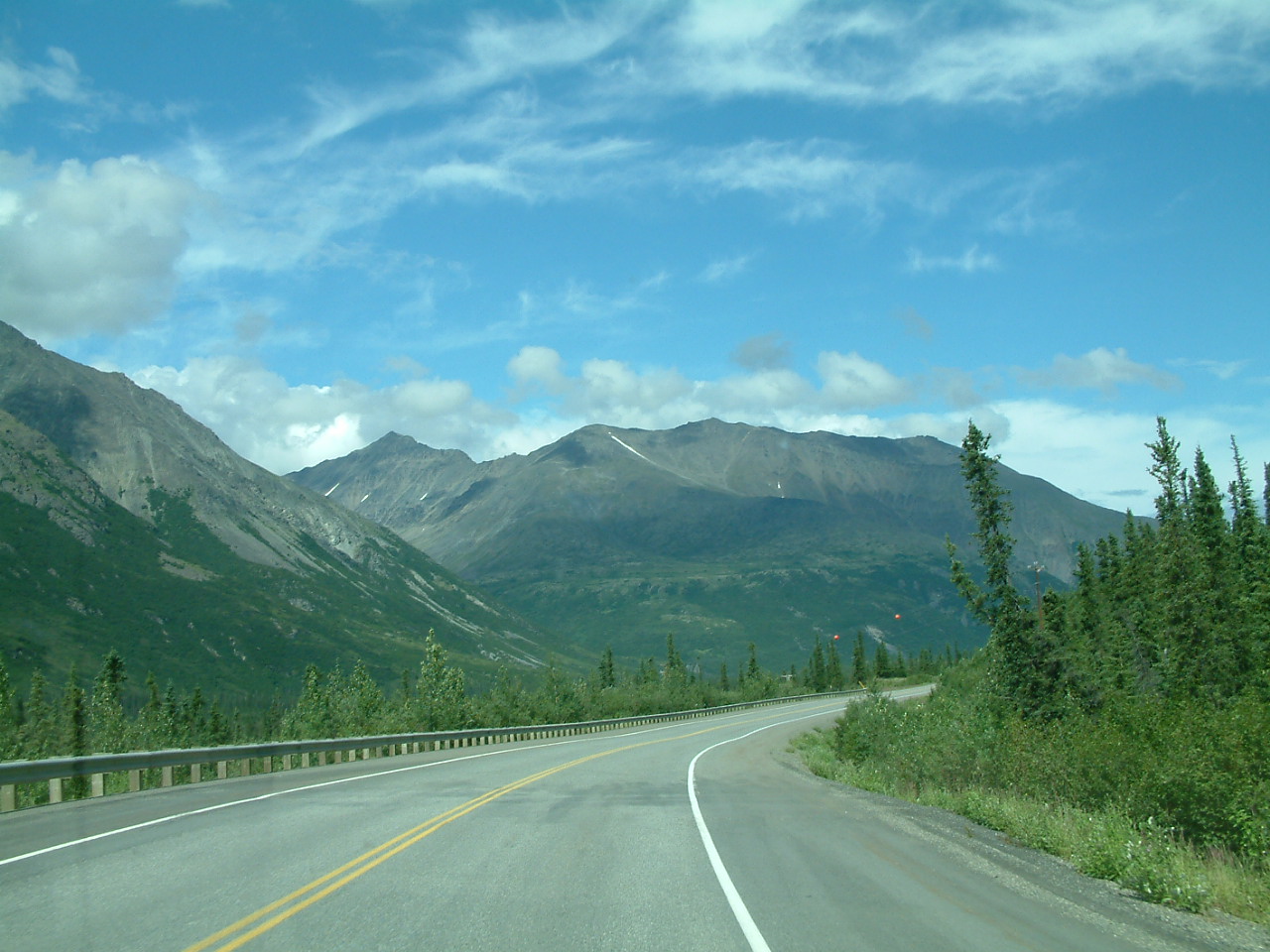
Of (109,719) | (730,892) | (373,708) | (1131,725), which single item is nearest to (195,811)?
(730,892)

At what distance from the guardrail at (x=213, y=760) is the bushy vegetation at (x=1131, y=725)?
1435 centimetres

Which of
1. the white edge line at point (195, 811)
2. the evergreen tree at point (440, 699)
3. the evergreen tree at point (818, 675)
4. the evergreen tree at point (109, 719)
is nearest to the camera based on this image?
the white edge line at point (195, 811)

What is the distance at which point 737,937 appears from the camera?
809 cm

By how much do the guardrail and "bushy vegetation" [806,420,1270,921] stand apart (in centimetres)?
1435

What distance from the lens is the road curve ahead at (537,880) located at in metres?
8.20

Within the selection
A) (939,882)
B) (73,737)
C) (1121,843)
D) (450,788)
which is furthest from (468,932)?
(73,737)

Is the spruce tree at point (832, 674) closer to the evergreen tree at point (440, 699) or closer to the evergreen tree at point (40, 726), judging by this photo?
the evergreen tree at point (440, 699)

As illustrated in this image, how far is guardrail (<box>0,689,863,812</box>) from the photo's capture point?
16.1 m

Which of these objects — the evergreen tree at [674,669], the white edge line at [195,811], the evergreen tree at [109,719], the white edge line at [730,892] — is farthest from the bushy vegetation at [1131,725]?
the evergreen tree at [674,669]

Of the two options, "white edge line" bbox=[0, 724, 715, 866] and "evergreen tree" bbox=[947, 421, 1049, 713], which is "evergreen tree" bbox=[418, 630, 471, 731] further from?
"evergreen tree" bbox=[947, 421, 1049, 713]

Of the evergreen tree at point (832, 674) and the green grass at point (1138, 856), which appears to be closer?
the green grass at point (1138, 856)

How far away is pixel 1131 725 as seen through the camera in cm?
1866

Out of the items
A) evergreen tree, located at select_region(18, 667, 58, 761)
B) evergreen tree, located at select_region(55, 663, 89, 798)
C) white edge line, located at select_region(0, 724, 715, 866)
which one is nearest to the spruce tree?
evergreen tree, located at select_region(55, 663, 89, 798)

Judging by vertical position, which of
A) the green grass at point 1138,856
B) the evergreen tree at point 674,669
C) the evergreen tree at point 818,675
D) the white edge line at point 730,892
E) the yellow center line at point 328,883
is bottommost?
the evergreen tree at point 818,675
